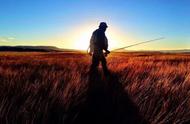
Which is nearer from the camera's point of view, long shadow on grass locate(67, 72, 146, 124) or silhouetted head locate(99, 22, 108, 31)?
long shadow on grass locate(67, 72, 146, 124)

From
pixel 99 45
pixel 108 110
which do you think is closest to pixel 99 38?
pixel 99 45

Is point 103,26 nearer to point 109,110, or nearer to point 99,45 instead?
point 99,45

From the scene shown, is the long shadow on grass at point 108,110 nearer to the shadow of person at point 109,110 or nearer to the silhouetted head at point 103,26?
the shadow of person at point 109,110

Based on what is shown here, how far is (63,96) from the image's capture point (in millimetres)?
3717

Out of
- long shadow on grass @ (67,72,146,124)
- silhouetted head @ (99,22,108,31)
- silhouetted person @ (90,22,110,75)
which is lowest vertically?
long shadow on grass @ (67,72,146,124)

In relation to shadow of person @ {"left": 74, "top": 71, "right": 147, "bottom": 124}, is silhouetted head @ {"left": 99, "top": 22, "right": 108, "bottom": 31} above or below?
above

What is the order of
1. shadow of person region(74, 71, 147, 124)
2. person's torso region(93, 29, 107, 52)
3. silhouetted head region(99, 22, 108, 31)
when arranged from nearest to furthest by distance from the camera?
shadow of person region(74, 71, 147, 124)
silhouetted head region(99, 22, 108, 31)
person's torso region(93, 29, 107, 52)

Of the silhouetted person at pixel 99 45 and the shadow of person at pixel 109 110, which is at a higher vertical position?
the silhouetted person at pixel 99 45

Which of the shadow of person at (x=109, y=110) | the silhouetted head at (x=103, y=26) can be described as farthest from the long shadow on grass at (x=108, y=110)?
the silhouetted head at (x=103, y=26)

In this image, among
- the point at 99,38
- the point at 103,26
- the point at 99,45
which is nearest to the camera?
the point at 103,26

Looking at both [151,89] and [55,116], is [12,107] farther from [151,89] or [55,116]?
[151,89]

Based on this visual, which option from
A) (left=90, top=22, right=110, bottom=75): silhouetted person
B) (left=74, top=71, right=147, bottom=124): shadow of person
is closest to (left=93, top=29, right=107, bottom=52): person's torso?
(left=90, top=22, right=110, bottom=75): silhouetted person

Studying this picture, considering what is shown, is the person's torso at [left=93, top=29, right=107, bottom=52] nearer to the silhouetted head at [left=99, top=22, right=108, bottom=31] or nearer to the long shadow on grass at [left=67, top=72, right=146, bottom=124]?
the silhouetted head at [left=99, top=22, right=108, bottom=31]

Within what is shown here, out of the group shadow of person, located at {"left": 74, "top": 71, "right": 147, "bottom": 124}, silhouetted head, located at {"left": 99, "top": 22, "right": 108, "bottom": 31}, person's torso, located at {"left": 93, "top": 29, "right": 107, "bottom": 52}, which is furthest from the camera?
person's torso, located at {"left": 93, "top": 29, "right": 107, "bottom": 52}
